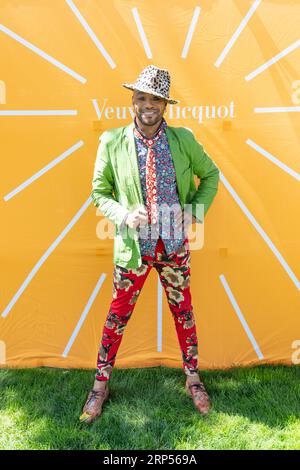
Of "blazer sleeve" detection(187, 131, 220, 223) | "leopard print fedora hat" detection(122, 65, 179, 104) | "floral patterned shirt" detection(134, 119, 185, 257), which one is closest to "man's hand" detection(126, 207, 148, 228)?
"floral patterned shirt" detection(134, 119, 185, 257)

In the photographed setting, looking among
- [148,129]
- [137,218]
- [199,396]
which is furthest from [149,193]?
[199,396]

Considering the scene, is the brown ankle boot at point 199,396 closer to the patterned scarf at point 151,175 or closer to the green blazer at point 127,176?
the green blazer at point 127,176

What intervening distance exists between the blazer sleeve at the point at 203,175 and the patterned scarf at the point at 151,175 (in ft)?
0.64

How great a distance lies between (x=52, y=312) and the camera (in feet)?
9.64

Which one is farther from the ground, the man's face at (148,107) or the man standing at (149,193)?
the man's face at (148,107)

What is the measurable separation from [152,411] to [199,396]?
26 cm

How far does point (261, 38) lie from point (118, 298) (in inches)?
65.5

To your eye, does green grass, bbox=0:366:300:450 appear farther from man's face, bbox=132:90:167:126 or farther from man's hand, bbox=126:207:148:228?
man's face, bbox=132:90:167:126

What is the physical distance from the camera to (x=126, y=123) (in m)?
2.74

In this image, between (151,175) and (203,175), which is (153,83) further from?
(203,175)

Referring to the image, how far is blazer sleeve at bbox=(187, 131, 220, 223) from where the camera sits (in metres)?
2.29

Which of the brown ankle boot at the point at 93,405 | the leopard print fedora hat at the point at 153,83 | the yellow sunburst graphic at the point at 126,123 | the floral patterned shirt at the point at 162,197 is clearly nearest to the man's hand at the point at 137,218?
the floral patterned shirt at the point at 162,197

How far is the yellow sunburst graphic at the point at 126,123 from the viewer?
2.66m
